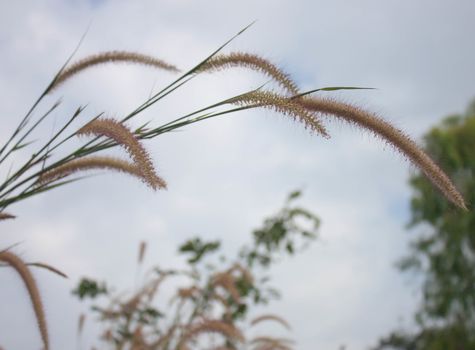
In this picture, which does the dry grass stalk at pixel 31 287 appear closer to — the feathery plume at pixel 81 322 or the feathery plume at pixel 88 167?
the feathery plume at pixel 88 167

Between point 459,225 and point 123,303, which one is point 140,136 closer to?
point 123,303

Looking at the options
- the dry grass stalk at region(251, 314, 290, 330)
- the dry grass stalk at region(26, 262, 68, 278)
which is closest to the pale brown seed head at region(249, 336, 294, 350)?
the dry grass stalk at region(251, 314, 290, 330)

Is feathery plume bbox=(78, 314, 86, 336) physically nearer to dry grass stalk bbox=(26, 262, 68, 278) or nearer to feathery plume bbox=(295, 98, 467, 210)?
dry grass stalk bbox=(26, 262, 68, 278)

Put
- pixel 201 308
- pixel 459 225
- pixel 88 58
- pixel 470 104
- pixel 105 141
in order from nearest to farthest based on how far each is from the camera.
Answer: pixel 105 141, pixel 88 58, pixel 201 308, pixel 459 225, pixel 470 104

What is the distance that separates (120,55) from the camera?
6.04 ft

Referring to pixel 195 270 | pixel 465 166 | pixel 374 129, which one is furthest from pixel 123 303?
pixel 465 166

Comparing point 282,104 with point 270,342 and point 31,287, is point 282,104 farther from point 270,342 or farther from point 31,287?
point 270,342

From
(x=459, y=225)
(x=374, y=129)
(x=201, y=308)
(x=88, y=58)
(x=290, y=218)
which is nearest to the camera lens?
(x=374, y=129)

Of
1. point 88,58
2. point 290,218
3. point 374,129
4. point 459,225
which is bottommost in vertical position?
point 374,129

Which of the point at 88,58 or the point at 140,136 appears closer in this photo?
the point at 140,136

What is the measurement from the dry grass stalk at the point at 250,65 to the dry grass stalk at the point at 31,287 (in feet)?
2.37

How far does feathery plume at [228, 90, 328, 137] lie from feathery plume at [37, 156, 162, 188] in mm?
338

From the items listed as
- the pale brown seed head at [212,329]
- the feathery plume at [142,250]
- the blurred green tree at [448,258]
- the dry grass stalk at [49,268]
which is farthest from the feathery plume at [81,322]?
the blurred green tree at [448,258]

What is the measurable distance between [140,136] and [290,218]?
10.5 ft
